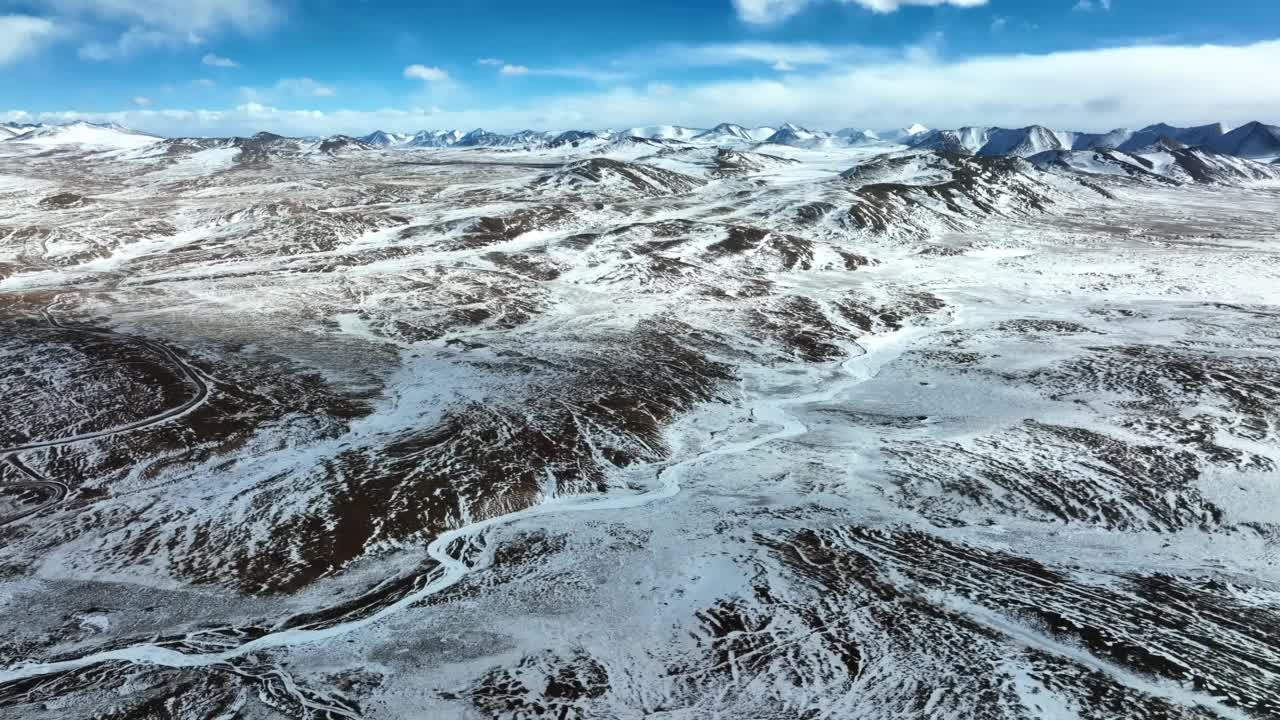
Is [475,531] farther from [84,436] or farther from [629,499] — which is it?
[84,436]

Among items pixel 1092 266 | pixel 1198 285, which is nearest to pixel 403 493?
pixel 1198 285

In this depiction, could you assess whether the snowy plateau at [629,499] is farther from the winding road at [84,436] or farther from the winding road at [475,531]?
the winding road at [84,436]

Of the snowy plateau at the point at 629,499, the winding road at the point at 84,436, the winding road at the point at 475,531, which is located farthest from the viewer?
the winding road at the point at 84,436

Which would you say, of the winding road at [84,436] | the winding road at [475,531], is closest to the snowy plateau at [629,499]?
the winding road at [475,531]

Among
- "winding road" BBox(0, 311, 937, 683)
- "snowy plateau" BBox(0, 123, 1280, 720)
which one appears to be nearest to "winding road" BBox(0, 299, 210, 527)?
"snowy plateau" BBox(0, 123, 1280, 720)

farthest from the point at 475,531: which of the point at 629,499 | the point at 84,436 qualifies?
the point at 84,436
